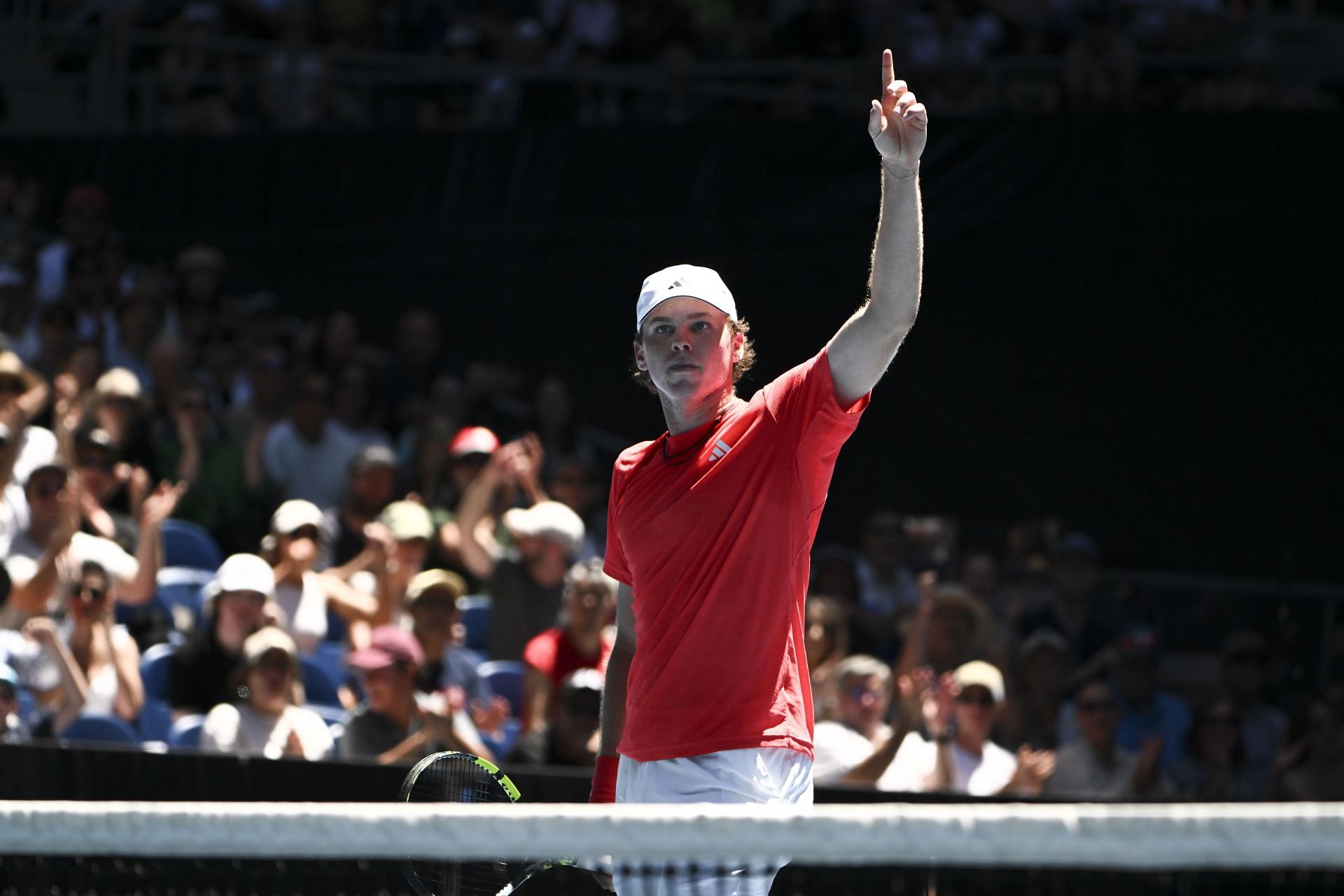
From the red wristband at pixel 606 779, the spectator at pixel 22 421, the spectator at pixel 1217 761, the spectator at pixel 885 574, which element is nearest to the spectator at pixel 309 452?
the spectator at pixel 22 421

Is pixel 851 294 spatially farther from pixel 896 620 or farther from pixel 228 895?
pixel 228 895

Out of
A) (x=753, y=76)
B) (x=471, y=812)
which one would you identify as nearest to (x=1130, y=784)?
(x=471, y=812)

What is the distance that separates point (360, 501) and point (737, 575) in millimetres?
5788

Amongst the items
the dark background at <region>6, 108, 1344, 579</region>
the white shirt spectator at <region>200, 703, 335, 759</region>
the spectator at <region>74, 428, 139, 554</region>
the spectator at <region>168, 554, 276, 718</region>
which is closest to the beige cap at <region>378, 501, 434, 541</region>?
the spectator at <region>168, 554, 276, 718</region>

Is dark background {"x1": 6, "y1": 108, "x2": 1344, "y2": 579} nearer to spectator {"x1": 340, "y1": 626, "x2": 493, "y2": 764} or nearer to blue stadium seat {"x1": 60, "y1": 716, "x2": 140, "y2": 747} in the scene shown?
spectator {"x1": 340, "y1": 626, "x2": 493, "y2": 764}

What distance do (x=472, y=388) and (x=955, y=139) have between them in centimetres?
297

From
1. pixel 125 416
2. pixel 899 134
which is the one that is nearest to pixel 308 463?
pixel 125 416

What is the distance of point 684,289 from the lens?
3779 mm

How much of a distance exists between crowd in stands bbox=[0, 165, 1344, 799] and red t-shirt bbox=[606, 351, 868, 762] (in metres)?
3.12

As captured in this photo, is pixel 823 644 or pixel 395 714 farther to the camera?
pixel 823 644

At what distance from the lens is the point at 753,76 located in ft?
40.1

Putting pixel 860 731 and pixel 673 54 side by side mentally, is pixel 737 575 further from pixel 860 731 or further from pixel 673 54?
pixel 673 54

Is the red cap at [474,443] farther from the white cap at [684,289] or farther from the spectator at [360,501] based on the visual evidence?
the white cap at [684,289]

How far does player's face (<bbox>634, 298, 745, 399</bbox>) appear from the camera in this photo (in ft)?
12.4
